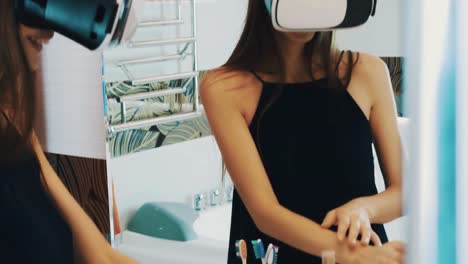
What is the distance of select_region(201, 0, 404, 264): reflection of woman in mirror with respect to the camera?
60.3 inches

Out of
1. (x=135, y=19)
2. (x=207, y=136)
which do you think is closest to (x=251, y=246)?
(x=207, y=136)

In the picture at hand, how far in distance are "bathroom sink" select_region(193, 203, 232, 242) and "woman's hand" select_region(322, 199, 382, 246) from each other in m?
0.25

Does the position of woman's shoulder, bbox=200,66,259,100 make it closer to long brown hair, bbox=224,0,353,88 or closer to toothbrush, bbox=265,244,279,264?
long brown hair, bbox=224,0,353,88

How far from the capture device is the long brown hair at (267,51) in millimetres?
1568

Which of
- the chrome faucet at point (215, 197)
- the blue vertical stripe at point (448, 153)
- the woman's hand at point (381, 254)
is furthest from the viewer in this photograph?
the chrome faucet at point (215, 197)

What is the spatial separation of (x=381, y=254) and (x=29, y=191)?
104 cm

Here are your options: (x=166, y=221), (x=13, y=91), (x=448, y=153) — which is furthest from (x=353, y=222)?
(x=13, y=91)

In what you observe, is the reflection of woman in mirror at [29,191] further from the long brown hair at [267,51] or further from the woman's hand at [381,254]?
the woman's hand at [381,254]

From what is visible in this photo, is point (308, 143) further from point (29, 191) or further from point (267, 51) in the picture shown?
A: point (29, 191)

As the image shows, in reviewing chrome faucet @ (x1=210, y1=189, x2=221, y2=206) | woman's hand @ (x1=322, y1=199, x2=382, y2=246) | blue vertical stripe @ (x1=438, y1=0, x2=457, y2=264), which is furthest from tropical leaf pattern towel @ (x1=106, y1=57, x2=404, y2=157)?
blue vertical stripe @ (x1=438, y1=0, x2=457, y2=264)

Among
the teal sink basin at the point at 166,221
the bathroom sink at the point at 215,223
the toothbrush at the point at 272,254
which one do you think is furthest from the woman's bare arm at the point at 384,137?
the teal sink basin at the point at 166,221

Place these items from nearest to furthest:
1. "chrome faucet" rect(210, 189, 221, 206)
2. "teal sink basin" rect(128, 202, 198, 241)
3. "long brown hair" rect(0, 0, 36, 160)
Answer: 1. "chrome faucet" rect(210, 189, 221, 206)
2. "teal sink basin" rect(128, 202, 198, 241)
3. "long brown hair" rect(0, 0, 36, 160)

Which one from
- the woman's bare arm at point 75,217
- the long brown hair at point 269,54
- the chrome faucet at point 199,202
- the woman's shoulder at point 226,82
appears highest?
the long brown hair at point 269,54

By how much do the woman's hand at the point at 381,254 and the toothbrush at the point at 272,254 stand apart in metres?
0.17
